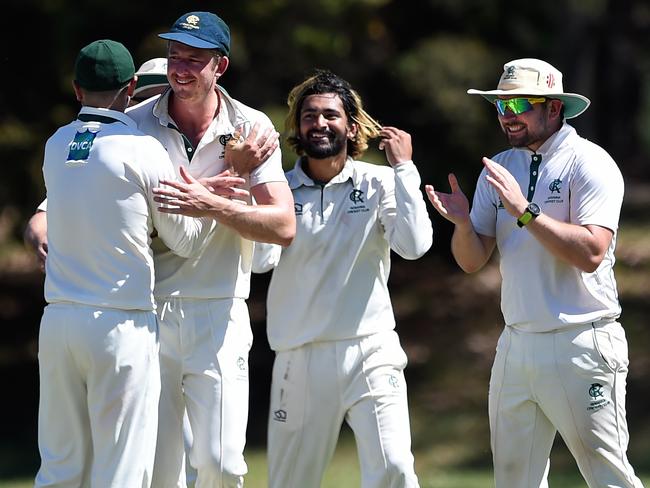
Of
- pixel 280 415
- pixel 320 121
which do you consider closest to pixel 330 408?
pixel 280 415

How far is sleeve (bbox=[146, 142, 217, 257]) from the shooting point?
17.1ft

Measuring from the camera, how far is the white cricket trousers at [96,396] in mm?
5098

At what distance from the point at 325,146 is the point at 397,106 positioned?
914cm

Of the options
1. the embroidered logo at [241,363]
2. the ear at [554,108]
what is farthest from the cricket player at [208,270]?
the ear at [554,108]

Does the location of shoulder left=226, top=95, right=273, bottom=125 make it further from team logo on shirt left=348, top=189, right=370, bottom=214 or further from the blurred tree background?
the blurred tree background

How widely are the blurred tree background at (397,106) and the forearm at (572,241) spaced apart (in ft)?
20.8

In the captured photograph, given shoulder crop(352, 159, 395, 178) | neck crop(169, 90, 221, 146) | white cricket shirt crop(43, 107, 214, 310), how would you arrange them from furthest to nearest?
shoulder crop(352, 159, 395, 178) → neck crop(169, 90, 221, 146) → white cricket shirt crop(43, 107, 214, 310)

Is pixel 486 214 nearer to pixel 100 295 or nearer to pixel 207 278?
pixel 207 278

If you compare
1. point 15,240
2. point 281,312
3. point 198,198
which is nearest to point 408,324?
point 15,240

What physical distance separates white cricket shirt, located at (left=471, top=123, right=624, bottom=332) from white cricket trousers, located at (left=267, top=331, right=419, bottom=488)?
28.4 inches

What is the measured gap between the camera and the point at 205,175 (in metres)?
5.70

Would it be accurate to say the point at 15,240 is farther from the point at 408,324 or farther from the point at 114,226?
the point at 114,226

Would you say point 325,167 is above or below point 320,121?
below

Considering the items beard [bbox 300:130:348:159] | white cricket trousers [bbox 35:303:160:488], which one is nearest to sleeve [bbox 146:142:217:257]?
white cricket trousers [bbox 35:303:160:488]
